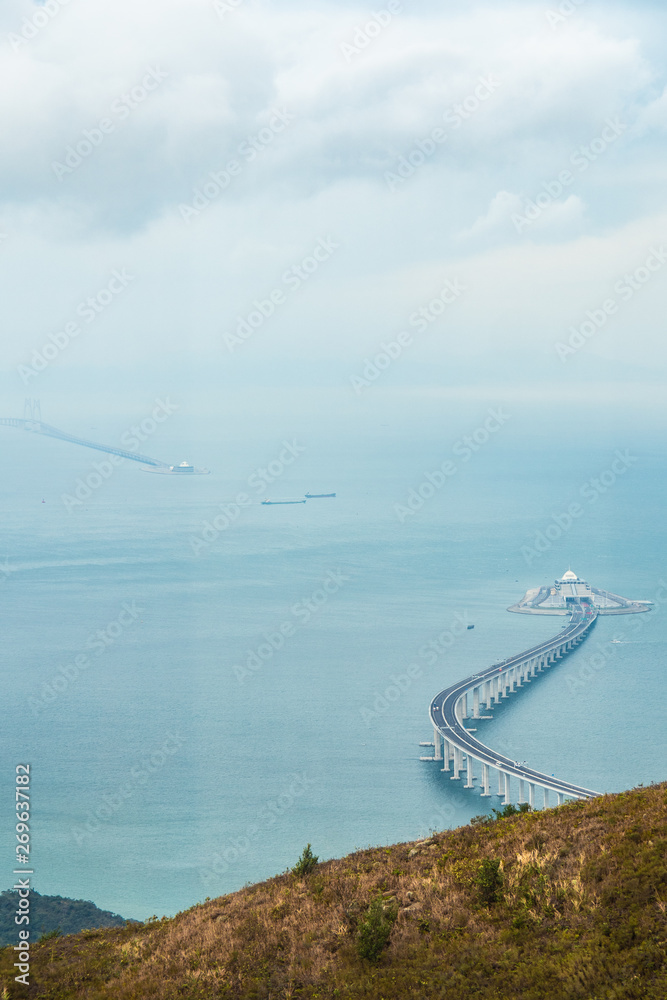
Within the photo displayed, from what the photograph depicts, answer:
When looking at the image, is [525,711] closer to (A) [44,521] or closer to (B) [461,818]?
(B) [461,818]

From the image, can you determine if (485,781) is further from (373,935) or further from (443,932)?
(373,935)

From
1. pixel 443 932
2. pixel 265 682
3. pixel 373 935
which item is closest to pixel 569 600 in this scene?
pixel 265 682

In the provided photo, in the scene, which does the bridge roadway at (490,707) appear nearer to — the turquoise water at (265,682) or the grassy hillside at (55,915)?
the turquoise water at (265,682)

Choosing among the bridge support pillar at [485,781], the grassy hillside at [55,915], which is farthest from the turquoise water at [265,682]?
the grassy hillside at [55,915]

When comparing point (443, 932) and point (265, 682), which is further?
point (265, 682)

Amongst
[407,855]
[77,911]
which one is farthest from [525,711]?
[407,855]

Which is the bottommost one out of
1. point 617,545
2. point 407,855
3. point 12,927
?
point 12,927
